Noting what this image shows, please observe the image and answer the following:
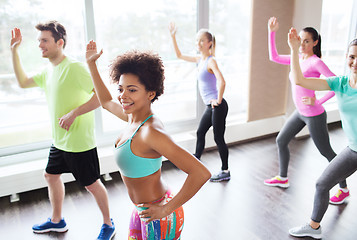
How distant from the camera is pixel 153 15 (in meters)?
3.77

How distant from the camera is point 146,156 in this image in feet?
3.72

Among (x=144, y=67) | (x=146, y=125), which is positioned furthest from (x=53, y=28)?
(x=146, y=125)

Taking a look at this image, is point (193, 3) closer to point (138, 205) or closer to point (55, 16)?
point (55, 16)

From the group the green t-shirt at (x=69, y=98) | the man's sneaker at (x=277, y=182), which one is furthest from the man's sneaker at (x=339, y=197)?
the green t-shirt at (x=69, y=98)

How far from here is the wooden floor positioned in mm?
2295

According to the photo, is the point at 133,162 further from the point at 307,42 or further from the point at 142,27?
the point at 142,27

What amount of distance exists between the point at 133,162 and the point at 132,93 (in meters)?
0.26

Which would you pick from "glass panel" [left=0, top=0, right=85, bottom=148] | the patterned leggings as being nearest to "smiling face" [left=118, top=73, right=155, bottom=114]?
the patterned leggings

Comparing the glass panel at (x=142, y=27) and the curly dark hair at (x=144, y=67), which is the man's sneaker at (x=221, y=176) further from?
the curly dark hair at (x=144, y=67)

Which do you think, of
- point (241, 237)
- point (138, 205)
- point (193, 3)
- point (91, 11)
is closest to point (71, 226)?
point (241, 237)

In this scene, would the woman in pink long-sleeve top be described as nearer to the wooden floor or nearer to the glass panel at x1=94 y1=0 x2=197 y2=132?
the wooden floor

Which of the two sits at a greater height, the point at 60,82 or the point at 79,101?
the point at 60,82

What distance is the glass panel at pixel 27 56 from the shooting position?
2.88 m

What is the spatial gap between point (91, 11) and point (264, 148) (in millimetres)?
2619
